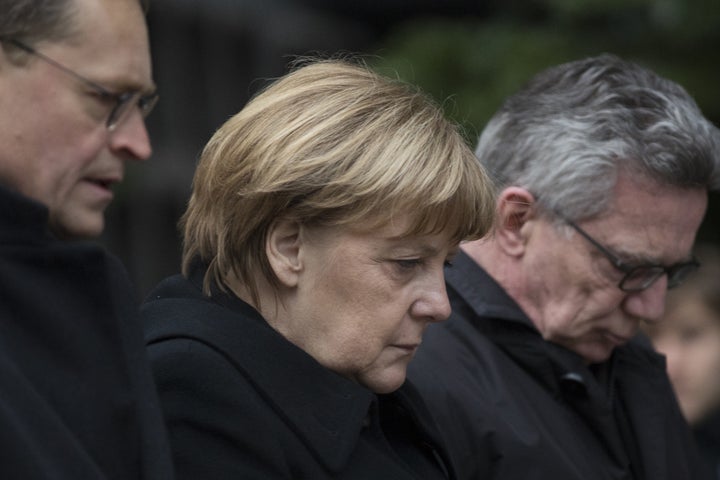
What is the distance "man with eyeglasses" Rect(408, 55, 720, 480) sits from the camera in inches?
127

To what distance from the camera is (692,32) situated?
267 inches

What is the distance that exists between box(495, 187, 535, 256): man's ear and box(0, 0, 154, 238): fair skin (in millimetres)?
1390

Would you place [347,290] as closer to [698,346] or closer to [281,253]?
[281,253]

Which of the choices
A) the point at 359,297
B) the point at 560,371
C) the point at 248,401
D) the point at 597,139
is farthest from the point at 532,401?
the point at 248,401

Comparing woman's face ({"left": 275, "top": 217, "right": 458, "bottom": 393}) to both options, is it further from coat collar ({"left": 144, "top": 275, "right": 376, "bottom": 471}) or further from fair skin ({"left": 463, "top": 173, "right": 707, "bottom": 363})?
fair skin ({"left": 463, "top": 173, "right": 707, "bottom": 363})

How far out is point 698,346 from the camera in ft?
17.0

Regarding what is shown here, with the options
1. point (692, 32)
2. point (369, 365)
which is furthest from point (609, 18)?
point (369, 365)

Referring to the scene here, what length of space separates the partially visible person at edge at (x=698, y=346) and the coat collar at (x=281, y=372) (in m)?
2.90

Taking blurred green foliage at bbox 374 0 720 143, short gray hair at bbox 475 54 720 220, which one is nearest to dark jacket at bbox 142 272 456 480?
short gray hair at bbox 475 54 720 220

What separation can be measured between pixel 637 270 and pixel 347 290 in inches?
40.9

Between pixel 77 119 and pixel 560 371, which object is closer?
pixel 77 119

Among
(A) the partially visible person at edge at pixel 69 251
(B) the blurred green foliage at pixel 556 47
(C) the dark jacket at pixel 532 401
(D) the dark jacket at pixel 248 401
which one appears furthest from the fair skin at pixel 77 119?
(B) the blurred green foliage at pixel 556 47

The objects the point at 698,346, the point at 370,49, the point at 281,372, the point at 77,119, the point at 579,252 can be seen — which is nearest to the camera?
the point at 77,119

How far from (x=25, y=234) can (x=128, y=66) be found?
29 cm
